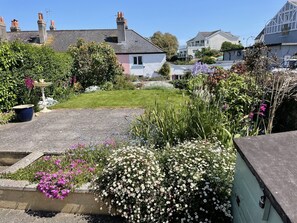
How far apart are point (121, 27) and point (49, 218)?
2449 cm

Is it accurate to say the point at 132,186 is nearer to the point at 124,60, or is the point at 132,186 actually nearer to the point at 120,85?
the point at 120,85

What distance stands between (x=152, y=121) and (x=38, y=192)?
2.44 meters

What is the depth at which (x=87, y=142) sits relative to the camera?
516 cm

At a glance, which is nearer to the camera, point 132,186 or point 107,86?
point 132,186

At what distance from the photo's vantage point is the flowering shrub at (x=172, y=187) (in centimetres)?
265

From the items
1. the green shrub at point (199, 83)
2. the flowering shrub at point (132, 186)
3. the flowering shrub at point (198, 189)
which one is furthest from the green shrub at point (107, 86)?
the flowering shrub at point (198, 189)

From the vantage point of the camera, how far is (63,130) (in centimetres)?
623

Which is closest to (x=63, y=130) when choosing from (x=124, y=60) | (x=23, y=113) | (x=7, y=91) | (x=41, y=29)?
(x=23, y=113)

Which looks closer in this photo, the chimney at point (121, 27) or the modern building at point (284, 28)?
the chimney at point (121, 27)

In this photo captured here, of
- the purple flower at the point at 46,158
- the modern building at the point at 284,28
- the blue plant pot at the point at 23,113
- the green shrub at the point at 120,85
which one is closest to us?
the purple flower at the point at 46,158

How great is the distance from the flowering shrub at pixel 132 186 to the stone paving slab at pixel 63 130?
7.16 ft

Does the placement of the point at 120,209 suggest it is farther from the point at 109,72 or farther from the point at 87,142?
the point at 109,72

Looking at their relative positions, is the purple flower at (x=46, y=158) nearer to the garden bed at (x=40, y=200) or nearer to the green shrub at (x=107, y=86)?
the garden bed at (x=40, y=200)

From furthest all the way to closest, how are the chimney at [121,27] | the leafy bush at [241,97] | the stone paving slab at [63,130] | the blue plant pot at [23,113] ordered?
the chimney at [121,27], the blue plant pot at [23,113], the stone paving slab at [63,130], the leafy bush at [241,97]
